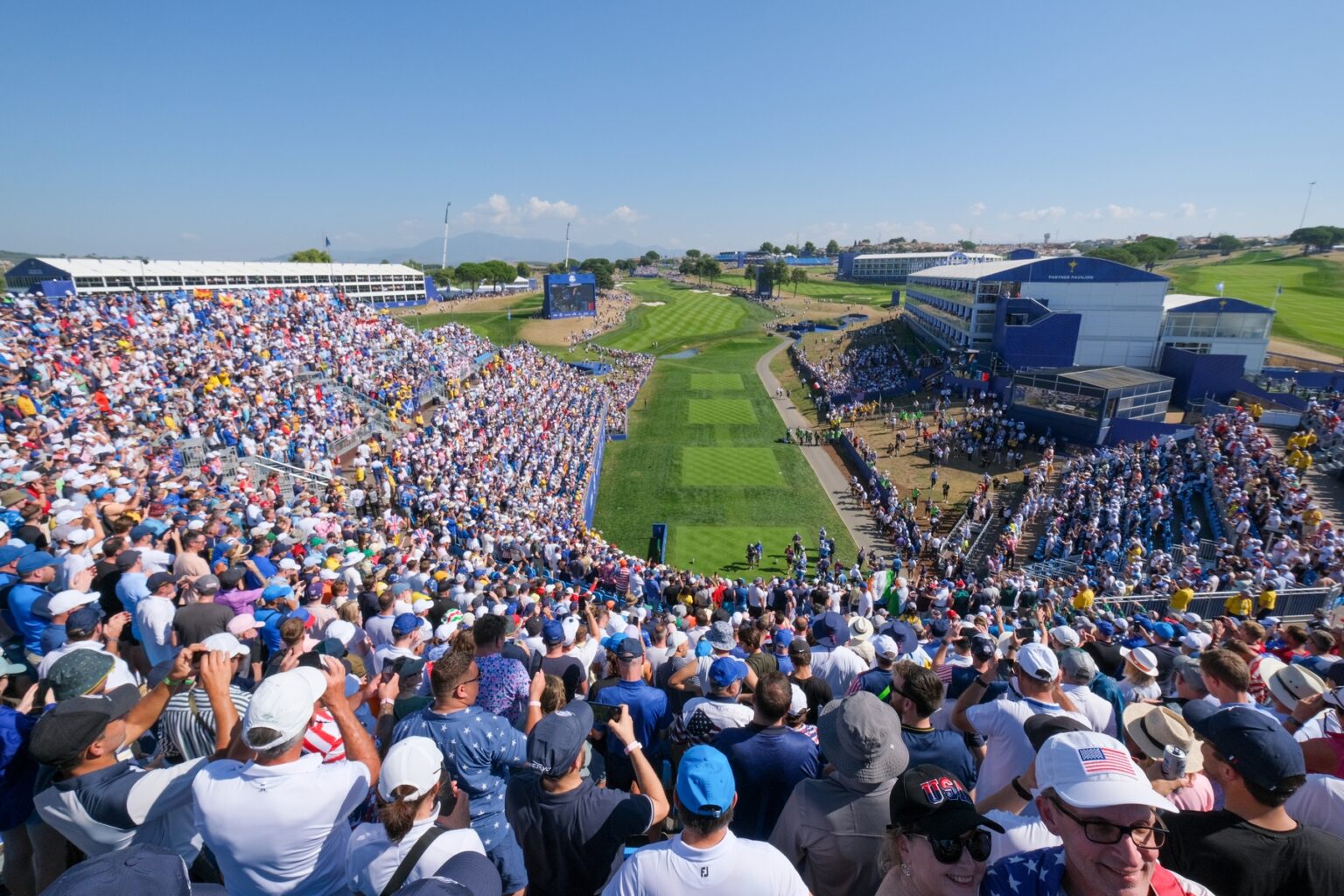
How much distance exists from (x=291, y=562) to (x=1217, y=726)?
30.6ft

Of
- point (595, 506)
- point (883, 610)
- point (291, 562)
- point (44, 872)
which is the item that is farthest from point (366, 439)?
point (44, 872)

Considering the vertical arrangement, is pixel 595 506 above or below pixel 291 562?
below

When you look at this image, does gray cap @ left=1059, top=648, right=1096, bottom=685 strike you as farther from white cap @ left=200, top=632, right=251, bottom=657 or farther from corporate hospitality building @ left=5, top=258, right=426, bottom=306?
corporate hospitality building @ left=5, top=258, right=426, bottom=306

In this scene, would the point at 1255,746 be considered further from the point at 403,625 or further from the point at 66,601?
the point at 66,601

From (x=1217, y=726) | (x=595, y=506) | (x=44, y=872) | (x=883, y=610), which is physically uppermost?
(x=1217, y=726)

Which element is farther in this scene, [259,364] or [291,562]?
[259,364]

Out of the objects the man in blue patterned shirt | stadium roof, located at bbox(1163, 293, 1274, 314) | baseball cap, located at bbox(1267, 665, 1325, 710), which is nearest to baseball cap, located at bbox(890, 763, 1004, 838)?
the man in blue patterned shirt

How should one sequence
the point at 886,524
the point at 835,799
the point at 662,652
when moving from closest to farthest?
the point at 835,799, the point at 662,652, the point at 886,524

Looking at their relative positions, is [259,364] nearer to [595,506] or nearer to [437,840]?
[595,506]

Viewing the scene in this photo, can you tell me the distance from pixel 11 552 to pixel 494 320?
59.5m

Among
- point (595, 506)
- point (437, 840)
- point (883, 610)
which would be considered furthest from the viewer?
point (595, 506)

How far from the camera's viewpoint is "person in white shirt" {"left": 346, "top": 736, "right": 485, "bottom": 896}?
2463 millimetres

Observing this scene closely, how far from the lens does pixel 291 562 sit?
8.30 m

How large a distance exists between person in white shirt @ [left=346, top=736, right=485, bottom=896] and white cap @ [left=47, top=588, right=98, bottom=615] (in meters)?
4.27
